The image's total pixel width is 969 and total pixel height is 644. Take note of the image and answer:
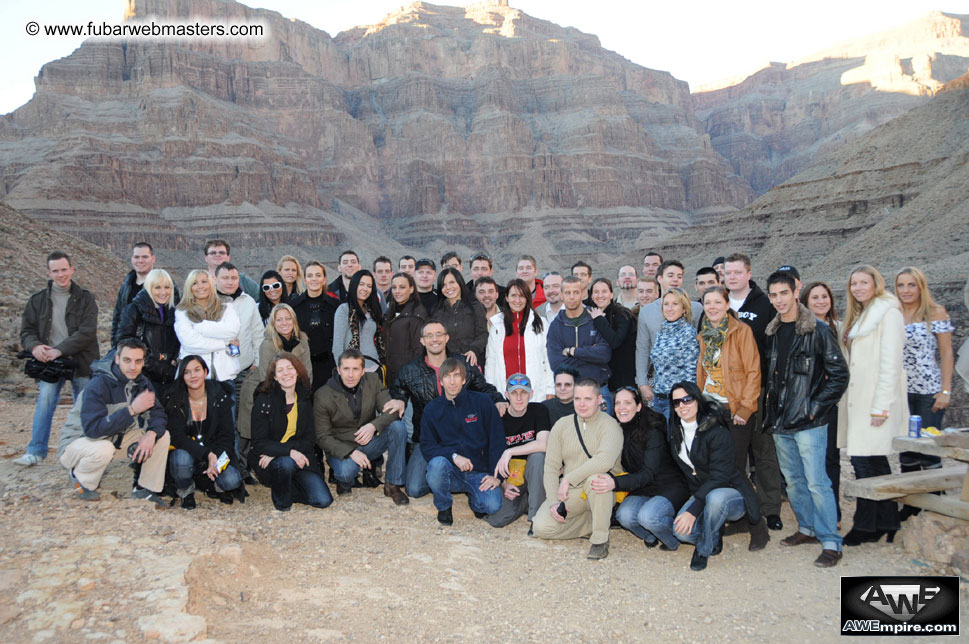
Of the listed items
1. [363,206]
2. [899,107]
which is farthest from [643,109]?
[363,206]

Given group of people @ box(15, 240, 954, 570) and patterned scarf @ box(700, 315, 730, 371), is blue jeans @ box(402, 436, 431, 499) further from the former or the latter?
patterned scarf @ box(700, 315, 730, 371)

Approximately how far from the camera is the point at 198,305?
7.71 meters

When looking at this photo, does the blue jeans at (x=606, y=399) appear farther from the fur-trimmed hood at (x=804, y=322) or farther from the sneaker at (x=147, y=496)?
the sneaker at (x=147, y=496)

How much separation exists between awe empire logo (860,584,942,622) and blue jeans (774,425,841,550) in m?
0.66

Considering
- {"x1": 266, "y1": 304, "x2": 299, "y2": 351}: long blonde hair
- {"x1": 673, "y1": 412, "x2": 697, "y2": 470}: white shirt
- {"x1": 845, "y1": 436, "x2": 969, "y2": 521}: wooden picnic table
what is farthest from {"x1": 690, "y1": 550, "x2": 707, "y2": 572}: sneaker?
{"x1": 266, "y1": 304, "x2": 299, "y2": 351}: long blonde hair

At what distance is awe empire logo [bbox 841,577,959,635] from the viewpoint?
17.1 ft

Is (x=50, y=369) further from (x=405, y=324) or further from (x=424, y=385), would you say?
(x=424, y=385)

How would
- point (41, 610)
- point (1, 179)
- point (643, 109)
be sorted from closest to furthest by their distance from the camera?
point (41, 610)
point (1, 179)
point (643, 109)

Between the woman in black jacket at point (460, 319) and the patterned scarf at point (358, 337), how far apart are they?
0.77 metres

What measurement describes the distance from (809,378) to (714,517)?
1514 millimetres

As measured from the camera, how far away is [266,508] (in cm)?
745

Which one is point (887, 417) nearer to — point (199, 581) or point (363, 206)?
point (199, 581)

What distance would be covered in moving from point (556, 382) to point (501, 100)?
141 meters

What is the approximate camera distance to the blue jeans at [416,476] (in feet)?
25.7
